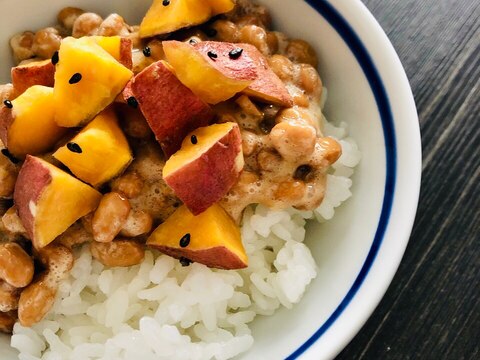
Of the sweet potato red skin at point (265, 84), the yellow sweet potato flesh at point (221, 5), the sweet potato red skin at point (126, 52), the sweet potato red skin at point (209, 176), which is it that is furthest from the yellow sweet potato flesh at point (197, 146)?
the yellow sweet potato flesh at point (221, 5)

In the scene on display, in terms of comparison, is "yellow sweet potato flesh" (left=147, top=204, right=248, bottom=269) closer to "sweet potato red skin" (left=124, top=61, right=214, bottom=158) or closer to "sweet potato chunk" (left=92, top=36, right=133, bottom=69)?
"sweet potato red skin" (left=124, top=61, right=214, bottom=158)

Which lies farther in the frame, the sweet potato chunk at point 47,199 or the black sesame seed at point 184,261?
the black sesame seed at point 184,261

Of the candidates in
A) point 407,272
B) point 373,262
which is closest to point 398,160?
point 373,262

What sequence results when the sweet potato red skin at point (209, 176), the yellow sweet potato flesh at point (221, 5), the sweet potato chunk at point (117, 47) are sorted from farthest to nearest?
the yellow sweet potato flesh at point (221, 5) < the sweet potato chunk at point (117, 47) < the sweet potato red skin at point (209, 176)

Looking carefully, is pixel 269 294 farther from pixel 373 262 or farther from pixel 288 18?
pixel 288 18

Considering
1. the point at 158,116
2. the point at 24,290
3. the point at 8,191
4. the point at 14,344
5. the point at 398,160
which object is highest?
the point at 398,160

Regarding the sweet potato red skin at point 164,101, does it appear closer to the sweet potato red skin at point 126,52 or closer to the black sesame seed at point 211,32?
the sweet potato red skin at point 126,52

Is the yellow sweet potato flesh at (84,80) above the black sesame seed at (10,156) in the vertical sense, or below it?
above
